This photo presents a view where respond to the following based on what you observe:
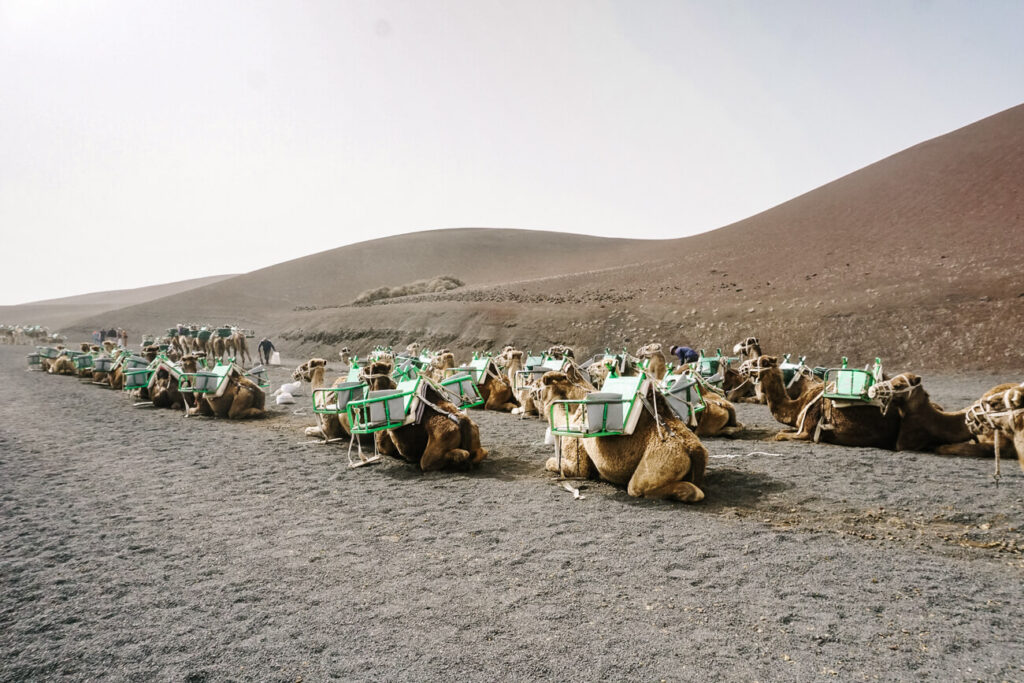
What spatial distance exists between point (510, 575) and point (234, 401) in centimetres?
1023

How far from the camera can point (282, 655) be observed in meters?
3.47

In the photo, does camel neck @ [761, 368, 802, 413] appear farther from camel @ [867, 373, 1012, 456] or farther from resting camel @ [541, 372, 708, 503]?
resting camel @ [541, 372, 708, 503]

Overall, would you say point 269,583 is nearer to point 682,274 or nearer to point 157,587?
point 157,587

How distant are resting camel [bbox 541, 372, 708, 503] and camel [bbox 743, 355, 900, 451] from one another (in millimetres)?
3526

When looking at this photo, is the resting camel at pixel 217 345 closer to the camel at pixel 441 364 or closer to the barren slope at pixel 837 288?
the barren slope at pixel 837 288

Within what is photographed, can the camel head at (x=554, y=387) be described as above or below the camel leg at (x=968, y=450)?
above

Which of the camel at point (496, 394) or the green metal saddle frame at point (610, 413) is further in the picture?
the camel at point (496, 394)

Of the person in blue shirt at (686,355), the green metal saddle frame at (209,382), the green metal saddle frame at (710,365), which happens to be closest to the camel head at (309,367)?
the green metal saddle frame at (209,382)

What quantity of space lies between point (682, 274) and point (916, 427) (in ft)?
116

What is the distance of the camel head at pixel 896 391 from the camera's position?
8.16 m

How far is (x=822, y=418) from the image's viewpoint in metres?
9.06

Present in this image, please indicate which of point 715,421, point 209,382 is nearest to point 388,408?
point 715,421

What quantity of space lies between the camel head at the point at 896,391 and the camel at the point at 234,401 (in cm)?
1141

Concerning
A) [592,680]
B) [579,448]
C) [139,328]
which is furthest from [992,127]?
[139,328]
